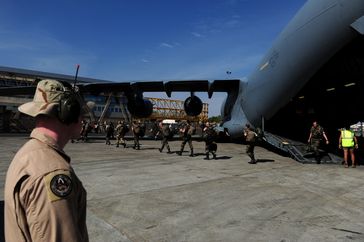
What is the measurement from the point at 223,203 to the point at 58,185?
575cm

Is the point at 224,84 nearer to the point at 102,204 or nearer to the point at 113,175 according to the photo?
the point at 113,175

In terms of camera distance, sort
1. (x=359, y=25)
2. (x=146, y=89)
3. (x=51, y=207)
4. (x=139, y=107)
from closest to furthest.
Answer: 1. (x=51, y=207)
2. (x=359, y=25)
3. (x=139, y=107)
4. (x=146, y=89)

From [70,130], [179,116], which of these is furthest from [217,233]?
[179,116]

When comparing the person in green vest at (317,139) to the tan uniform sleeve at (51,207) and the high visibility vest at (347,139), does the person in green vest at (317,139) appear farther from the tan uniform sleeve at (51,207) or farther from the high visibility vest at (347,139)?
the tan uniform sleeve at (51,207)

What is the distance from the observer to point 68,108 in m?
1.82

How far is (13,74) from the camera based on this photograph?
202ft

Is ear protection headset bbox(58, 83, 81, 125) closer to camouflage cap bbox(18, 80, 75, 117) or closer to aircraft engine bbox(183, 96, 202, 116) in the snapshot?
camouflage cap bbox(18, 80, 75, 117)

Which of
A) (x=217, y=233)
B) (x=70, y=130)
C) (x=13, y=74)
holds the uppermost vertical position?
(x=13, y=74)

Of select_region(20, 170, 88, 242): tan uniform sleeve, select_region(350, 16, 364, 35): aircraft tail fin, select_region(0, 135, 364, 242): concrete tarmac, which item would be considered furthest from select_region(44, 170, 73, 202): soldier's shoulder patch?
select_region(350, 16, 364, 35): aircraft tail fin

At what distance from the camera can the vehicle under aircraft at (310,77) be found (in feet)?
36.8

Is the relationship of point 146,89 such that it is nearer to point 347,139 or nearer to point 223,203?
point 347,139

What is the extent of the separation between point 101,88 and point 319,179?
62.9ft

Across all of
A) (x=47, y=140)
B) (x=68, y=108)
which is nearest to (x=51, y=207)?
(x=47, y=140)

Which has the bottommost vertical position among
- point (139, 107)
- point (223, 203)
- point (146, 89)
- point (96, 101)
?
point (223, 203)
